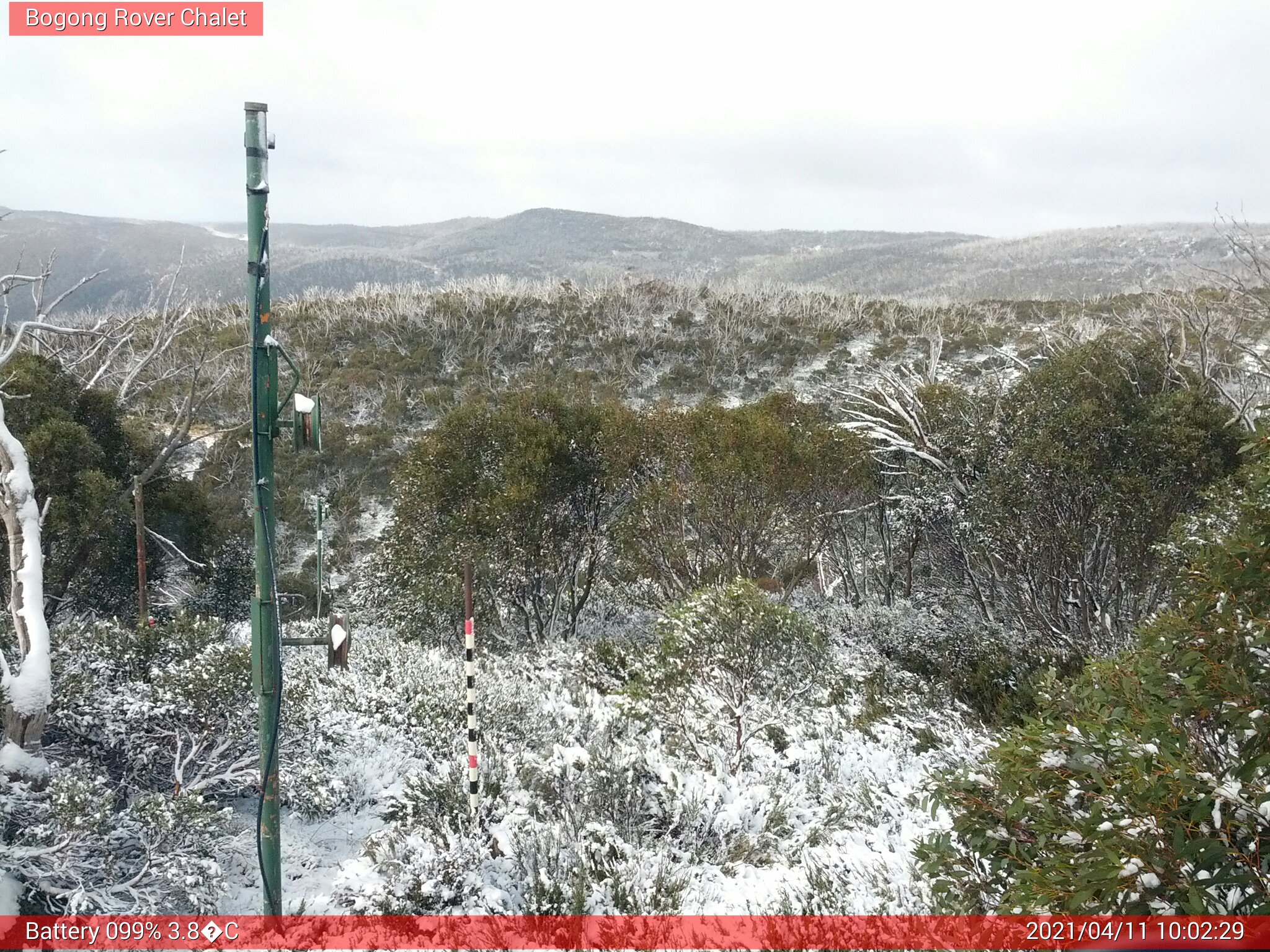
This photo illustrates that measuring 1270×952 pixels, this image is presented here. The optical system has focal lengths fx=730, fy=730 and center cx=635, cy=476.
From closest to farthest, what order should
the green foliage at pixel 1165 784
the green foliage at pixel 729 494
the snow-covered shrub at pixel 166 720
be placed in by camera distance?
the green foliage at pixel 1165 784, the snow-covered shrub at pixel 166 720, the green foliage at pixel 729 494

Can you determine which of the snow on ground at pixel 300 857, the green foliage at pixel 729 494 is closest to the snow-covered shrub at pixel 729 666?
the snow on ground at pixel 300 857

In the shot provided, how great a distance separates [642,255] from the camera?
130 m

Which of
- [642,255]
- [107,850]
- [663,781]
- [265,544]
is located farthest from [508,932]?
[642,255]

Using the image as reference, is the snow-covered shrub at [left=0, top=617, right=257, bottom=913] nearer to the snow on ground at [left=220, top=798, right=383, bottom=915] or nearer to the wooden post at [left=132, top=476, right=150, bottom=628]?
the snow on ground at [left=220, top=798, right=383, bottom=915]

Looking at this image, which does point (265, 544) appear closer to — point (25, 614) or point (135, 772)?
point (25, 614)

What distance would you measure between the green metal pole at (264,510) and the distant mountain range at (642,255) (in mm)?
51343

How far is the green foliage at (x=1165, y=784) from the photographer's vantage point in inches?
103

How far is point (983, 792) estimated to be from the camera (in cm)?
408

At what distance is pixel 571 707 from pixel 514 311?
1348 inches

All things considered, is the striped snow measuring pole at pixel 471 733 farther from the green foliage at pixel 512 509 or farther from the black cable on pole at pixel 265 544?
the green foliage at pixel 512 509

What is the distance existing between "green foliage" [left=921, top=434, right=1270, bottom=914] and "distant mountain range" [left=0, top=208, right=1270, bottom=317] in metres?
54.6

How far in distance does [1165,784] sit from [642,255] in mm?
133458

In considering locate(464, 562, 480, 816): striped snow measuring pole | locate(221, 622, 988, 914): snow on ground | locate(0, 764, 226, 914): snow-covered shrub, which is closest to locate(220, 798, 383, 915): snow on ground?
locate(221, 622, 988, 914): snow on ground

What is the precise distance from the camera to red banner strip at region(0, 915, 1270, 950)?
4379 millimetres
